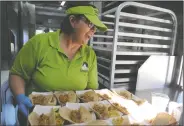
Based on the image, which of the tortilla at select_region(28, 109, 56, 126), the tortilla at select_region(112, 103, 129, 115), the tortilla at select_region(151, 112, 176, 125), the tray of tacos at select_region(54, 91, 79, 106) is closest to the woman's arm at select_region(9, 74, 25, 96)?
the tray of tacos at select_region(54, 91, 79, 106)

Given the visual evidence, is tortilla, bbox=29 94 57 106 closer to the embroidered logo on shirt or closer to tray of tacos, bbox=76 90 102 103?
tray of tacos, bbox=76 90 102 103

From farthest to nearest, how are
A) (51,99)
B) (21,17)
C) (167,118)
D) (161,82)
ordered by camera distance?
(21,17)
(161,82)
(51,99)
(167,118)

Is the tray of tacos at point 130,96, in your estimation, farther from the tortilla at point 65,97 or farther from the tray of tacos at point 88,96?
the tortilla at point 65,97

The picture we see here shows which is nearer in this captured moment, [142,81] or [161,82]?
[142,81]

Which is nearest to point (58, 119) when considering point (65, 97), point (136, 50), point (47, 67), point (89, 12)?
point (65, 97)

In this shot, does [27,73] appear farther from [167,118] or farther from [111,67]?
[167,118]

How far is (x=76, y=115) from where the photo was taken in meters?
1.02

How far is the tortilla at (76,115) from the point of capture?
98 cm

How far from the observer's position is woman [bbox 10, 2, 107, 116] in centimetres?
134

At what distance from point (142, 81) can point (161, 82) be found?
0.31 metres

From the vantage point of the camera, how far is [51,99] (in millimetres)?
1193

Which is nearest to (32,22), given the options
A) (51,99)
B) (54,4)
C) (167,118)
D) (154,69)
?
(54,4)

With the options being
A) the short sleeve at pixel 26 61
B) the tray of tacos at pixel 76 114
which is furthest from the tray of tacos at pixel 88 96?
the short sleeve at pixel 26 61

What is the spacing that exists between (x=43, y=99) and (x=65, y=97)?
16cm
